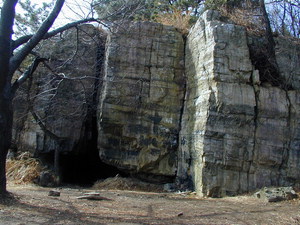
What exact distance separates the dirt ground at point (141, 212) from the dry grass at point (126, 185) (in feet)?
8.94

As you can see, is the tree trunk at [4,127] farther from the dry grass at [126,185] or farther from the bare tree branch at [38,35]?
the dry grass at [126,185]

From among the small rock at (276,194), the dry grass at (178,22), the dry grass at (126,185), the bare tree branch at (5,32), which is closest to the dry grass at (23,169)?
the dry grass at (126,185)

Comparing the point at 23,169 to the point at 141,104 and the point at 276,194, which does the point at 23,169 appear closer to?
the point at 141,104

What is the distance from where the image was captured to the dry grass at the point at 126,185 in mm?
10102

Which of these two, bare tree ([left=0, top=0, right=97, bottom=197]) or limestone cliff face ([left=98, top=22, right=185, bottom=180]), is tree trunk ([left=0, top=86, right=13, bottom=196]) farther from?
limestone cliff face ([left=98, top=22, right=185, bottom=180])

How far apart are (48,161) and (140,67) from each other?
4.74 meters

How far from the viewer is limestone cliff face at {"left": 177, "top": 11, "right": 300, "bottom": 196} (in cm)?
855

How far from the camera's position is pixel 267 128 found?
349 inches

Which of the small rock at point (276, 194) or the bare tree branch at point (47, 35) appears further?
the small rock at point (276, 194)

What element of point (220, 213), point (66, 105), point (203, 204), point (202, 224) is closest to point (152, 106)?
point (66, 105)

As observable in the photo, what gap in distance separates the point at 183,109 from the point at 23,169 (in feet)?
18.1

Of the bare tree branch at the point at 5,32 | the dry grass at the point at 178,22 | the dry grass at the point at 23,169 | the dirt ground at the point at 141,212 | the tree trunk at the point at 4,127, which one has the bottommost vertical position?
the dirt ground at the point at 141,212

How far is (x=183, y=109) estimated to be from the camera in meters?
10.5

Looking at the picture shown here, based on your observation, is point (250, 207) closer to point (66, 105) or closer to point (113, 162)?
point (113, 162)
